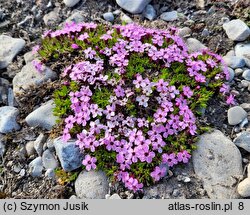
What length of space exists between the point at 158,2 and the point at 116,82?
2.31 m

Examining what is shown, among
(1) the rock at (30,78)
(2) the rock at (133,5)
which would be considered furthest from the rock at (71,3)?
(1) the rock at (30,78)

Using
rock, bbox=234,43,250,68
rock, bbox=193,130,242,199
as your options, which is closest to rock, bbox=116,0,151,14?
rock, bbox=234,43,250,68

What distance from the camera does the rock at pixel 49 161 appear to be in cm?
503

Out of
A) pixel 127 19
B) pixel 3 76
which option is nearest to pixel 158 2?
pixel 127 19

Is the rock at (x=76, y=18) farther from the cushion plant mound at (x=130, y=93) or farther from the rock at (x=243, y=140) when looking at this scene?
the rock at (x=243, y=140)

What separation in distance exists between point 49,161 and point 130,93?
1.25 meters

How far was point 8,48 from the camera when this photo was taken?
→ 246 inches

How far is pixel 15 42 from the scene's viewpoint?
20.7 feet

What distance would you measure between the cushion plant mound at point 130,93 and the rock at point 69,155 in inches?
3.1

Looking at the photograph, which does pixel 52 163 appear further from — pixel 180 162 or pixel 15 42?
pixel 15 42

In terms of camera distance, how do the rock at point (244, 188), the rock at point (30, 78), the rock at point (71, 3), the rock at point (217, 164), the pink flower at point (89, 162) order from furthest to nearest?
the rock at point (71, 3) → the rock at point (30, 78) → the pink flower at point (89, 162) → the rock at point (217, 164) → the rock at point (244, 188)

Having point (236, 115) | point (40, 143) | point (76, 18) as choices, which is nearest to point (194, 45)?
point (236, 115)

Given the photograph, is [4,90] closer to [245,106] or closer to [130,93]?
[130,93]

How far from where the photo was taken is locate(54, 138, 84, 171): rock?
481cm
